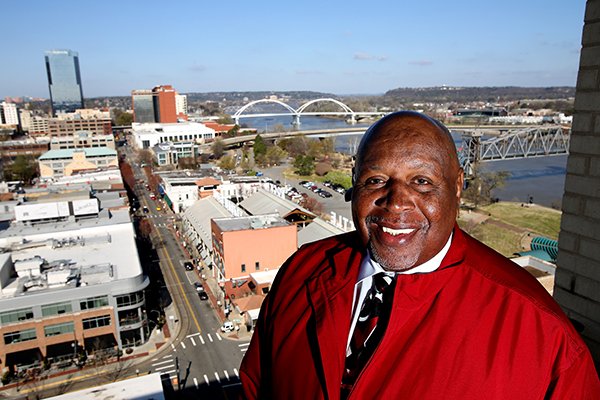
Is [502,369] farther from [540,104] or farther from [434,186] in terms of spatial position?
[540,104]

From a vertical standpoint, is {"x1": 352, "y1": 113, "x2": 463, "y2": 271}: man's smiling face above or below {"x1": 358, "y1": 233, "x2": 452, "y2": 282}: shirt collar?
above

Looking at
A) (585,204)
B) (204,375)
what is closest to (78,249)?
(204,375)

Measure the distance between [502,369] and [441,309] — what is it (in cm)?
12

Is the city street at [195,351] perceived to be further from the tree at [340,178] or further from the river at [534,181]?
the river at [534,181]

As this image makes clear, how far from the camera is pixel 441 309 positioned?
28.4 inches

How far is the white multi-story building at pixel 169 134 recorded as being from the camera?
33938 millimetres

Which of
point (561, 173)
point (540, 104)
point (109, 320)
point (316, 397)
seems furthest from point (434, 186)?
point (540, 104)

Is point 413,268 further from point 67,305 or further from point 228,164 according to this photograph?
point 228,164

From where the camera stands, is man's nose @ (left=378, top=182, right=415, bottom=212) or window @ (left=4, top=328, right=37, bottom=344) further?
window @ (left=4, top=328, right=37, bottom=344)

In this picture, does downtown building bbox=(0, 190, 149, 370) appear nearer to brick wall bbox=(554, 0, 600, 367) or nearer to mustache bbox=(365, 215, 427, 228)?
brick wall bbox=(554, 0, 600, 367)

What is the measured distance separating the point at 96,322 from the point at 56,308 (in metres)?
0.73

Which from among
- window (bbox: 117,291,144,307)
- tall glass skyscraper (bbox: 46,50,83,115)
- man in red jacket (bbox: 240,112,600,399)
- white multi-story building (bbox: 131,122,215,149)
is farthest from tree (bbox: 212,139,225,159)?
tall glass skyscraper (bbox: 46,50,83,115)

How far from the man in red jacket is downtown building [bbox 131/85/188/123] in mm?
47384

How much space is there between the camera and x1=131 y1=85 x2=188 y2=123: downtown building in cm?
4569
